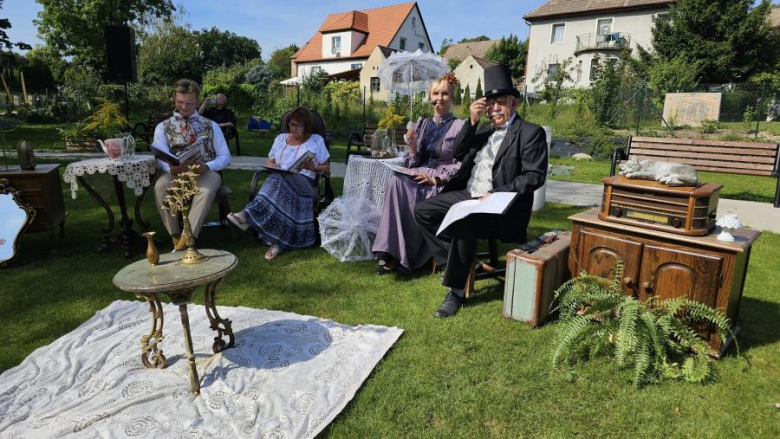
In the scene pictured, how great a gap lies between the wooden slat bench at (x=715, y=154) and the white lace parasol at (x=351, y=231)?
12.7 feet

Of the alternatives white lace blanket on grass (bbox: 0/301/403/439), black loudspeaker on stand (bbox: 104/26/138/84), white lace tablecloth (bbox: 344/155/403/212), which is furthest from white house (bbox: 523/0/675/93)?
white lace blanket on grass (bbox: 0/301/403/439)

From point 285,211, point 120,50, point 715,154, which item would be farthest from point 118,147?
point 715,154

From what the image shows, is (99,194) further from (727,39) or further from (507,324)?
(727,39)

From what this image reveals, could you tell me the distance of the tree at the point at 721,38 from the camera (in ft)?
76.8

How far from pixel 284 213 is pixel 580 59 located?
31898 mm

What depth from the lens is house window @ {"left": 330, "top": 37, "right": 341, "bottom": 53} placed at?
134ft

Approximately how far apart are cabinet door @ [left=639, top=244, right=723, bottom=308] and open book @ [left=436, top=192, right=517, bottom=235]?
0.87 m

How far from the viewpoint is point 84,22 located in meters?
28.6

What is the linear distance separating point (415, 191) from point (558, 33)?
33.0 meters

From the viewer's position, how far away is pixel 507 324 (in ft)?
10.3

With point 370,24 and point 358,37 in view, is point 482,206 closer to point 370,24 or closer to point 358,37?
point 358,37

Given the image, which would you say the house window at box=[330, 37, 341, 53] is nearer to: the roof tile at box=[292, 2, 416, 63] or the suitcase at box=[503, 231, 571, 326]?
the roof tile at box=[292, 2, 416, 63]

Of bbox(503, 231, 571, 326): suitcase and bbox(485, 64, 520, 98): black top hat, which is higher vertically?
bbox(485, 64, 520, 98): black top hat

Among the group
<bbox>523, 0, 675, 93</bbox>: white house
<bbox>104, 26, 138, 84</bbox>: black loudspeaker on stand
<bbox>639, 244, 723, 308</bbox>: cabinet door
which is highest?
<bbox>523, 0, 675, 93</bbox>: white house
